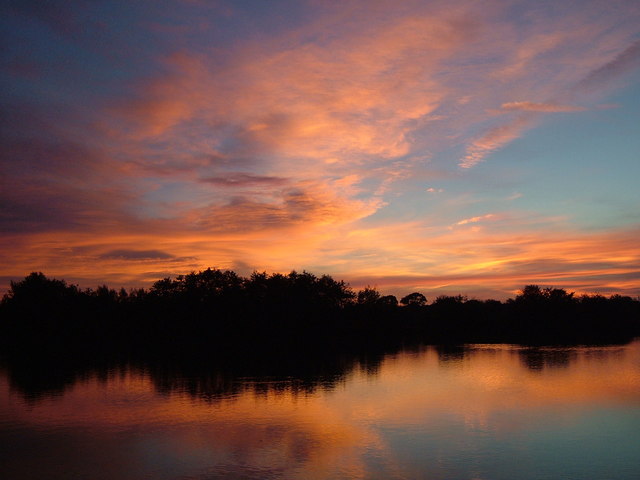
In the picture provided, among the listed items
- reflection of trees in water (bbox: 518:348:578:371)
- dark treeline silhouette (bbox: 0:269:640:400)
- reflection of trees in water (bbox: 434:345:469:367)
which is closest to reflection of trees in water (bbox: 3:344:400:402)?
dark treeline silhouette (bbox: 0:269:640:400)

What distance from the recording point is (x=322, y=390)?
4622cm

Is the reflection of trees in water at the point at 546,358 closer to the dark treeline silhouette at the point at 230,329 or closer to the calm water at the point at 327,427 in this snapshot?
the dark treeline silhouette at the point at 230,329

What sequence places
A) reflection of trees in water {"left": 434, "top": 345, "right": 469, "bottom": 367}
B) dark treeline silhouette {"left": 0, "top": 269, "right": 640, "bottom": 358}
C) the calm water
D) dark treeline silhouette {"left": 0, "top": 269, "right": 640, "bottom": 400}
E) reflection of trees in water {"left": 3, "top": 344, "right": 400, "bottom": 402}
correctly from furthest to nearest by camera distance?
dark treeline silhouette {"left": 0, "top": 269, "right": 640, "bottom": 358}, reflection of trees in water {"left": 434, "top": 345, "right": 469, "bottom": 367}, dark treeline silhouette {"left": 0, "top": 269, "right": 640, "bottom": 400}, reflection of trees in water {"left": 3, "top": 344, "right": 400, "bottom": 402}, the calm water

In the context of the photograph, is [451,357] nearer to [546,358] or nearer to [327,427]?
[546,358]

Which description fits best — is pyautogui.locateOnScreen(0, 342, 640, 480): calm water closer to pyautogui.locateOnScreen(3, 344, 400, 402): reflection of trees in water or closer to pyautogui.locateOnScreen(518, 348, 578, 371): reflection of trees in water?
pyautogui.locateOnScreen(3, 344, 400, 402): reflection of trees in water

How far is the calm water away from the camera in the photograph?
23.8m

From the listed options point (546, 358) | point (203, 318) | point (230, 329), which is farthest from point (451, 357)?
point (203, 318)

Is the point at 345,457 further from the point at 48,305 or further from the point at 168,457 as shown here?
the point at 48,305

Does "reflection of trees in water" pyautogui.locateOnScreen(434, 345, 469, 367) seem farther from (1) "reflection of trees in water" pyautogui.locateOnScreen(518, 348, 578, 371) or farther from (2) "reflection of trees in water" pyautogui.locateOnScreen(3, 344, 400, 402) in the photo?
(2) "reflection of trees in water" pyautogui.locateOnScreen(3, 344, 400, 402)

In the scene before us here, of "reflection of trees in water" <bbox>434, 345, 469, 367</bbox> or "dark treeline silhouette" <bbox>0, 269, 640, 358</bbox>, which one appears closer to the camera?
"reflection of trees in water" <bbox>434, 345, 469, 367</bbox>

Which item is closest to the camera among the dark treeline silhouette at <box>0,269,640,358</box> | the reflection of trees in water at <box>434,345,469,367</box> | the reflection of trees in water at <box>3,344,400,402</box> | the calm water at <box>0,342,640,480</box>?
the calm water at <box>0,342,640,480</box>

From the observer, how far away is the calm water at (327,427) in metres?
23.8

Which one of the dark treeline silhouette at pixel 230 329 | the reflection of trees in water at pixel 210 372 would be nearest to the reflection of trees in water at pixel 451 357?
the dark treeline silhouette at pixel 230 329

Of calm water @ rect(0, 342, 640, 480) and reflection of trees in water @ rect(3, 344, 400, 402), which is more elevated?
calm water @ rect(0, 342, 640, 480)
